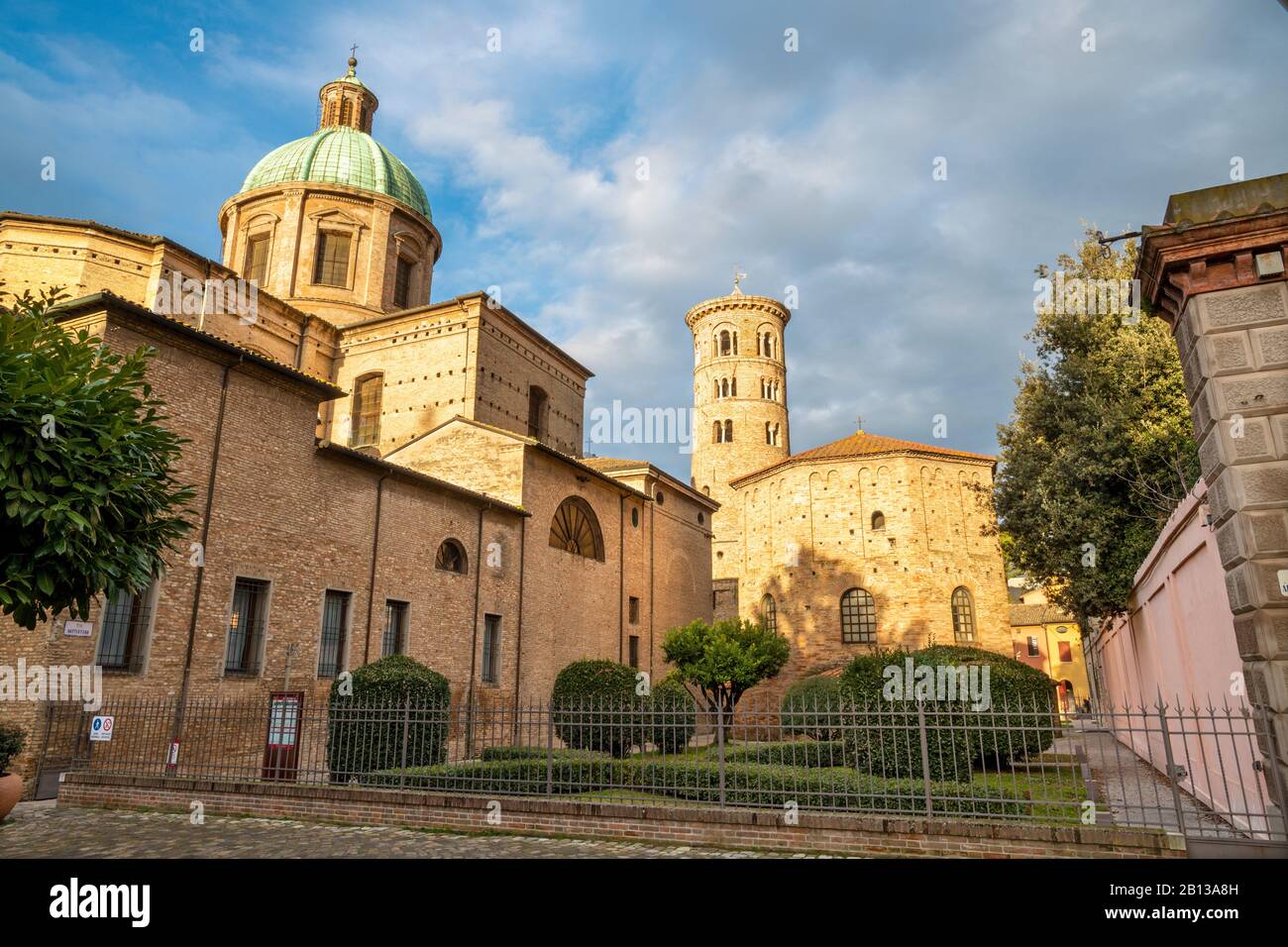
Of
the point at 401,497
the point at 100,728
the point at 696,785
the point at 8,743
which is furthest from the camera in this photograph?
the point at 401,497

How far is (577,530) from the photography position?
22.8m

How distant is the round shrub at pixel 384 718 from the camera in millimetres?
10219

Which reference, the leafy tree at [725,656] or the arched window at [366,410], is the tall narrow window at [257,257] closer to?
the arched window at [366,410]

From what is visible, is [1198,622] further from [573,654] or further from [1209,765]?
[573,654]

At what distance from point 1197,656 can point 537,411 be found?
2191cm

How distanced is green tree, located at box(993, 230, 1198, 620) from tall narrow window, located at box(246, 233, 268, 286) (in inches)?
957

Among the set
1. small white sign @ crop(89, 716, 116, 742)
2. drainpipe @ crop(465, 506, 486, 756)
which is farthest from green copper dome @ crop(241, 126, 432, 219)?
small white sign @ crop(89, 716, 116, 742)

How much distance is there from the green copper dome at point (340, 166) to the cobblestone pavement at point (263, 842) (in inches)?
935

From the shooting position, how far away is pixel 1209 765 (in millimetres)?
9266

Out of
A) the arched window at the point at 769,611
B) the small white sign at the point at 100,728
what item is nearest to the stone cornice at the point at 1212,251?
the small white sign at the point at 100,728

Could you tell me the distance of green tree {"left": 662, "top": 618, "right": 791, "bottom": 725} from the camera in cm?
2097

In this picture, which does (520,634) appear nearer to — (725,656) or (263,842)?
(725,656)

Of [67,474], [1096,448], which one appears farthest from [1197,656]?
[67,474]

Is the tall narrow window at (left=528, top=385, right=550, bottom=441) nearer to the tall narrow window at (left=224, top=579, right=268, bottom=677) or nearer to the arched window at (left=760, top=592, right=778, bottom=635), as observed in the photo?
the arched window at (left=760, top=592, right=778, bottom=635)
